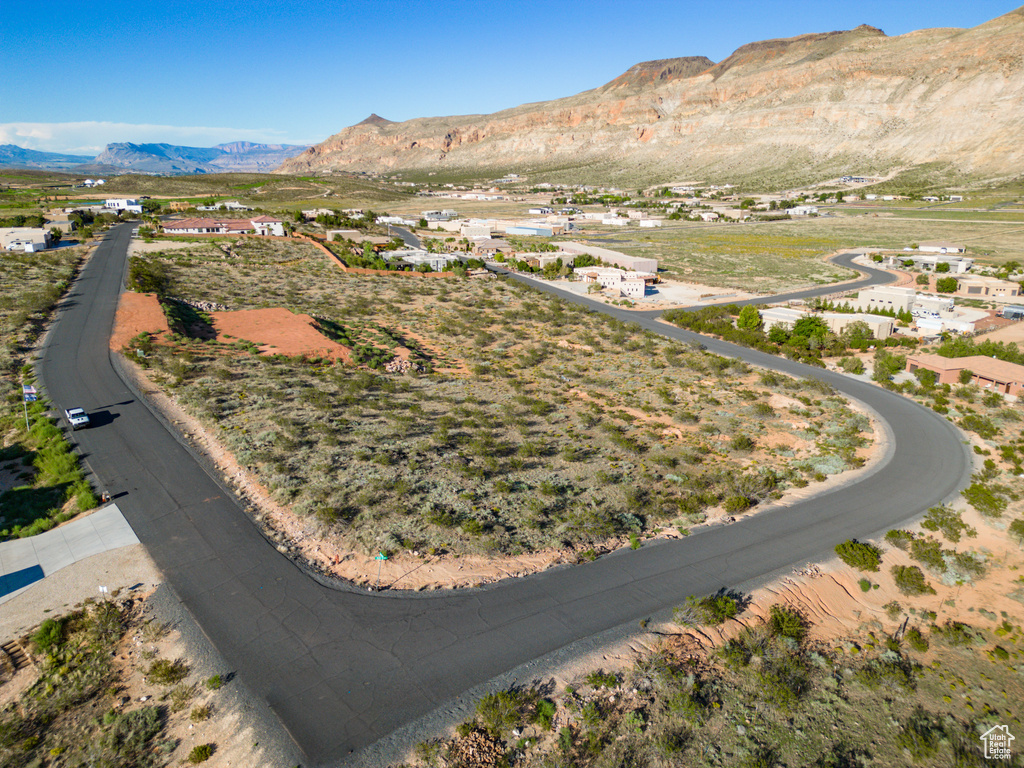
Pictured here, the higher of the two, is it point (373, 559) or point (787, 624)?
point (373, 559)

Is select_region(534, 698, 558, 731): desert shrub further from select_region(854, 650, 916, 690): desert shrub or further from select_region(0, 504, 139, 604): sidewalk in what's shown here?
select_region(0, 504, 139, 604): sidewalk

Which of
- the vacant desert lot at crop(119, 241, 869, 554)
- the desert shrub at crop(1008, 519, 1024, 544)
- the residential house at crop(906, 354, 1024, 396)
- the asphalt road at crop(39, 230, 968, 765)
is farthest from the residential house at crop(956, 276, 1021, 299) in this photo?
the desert shrub at crop(1008, 519, 1024, 544)

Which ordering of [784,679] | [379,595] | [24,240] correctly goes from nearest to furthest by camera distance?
[784,679] < [379,595] < [24,240]

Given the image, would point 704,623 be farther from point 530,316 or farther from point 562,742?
point 530,316

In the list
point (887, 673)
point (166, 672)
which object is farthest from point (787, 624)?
point (166, 672)

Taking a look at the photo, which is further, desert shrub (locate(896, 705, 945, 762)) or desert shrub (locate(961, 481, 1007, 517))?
desert shrub (locate(961, 481, 1007, 517))

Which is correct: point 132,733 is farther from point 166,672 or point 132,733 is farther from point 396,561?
point 396,561
